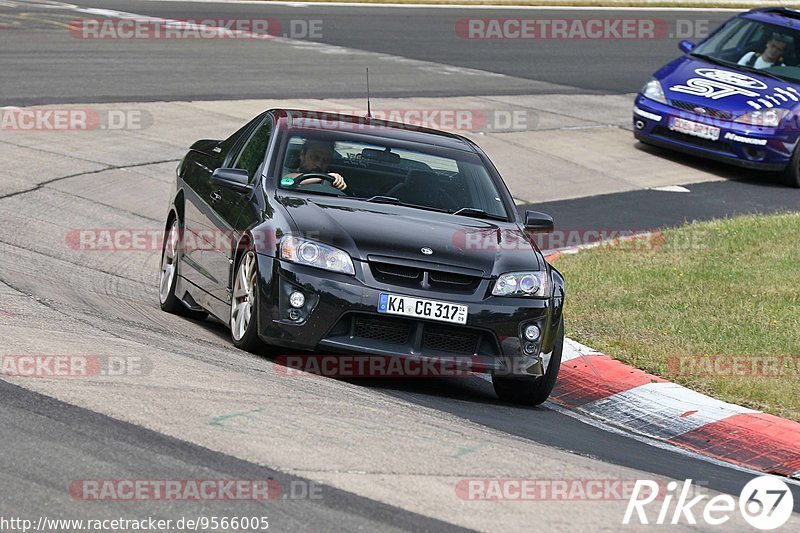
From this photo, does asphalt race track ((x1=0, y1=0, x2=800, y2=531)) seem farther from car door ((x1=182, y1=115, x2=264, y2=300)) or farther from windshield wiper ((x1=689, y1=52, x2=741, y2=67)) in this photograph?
windshield wiper ((x1=689, y1=52, x2=741, y2=67))

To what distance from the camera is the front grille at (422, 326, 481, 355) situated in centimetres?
757

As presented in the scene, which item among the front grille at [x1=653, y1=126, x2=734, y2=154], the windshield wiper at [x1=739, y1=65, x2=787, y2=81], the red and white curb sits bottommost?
the front grille at [x1=653, y1=126, x2=734, y2=154]

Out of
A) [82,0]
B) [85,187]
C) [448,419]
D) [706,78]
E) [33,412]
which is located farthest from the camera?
[82,0]

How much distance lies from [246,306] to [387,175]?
4.47 feet

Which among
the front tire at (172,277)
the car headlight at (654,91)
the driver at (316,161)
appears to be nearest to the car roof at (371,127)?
the driver at (316,161)

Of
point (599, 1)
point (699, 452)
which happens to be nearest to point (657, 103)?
point (699, 452)

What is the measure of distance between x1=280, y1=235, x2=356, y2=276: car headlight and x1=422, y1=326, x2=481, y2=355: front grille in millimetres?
545

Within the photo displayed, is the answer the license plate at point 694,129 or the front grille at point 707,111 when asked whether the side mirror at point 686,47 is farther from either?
the license plate at point 694,129

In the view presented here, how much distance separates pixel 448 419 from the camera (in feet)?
22.8

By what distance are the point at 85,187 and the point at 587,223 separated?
5.11 m

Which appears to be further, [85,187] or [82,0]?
[82,0]

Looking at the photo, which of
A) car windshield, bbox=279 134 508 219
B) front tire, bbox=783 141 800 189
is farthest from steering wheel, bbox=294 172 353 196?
front tire, bbox=783 141 800 189

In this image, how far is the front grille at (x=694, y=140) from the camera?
680 inches

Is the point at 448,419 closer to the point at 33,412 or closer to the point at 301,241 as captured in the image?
the point at 301,241
